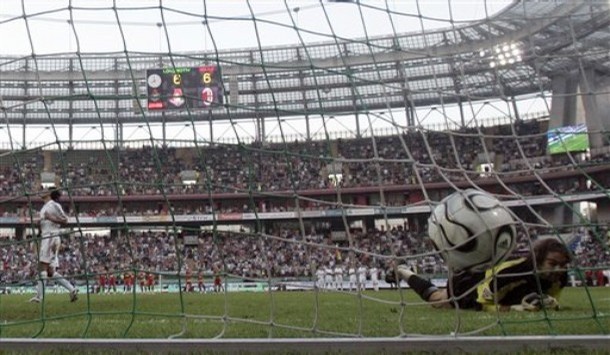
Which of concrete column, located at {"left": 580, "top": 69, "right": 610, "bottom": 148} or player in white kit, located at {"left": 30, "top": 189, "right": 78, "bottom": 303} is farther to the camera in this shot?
player in white kit, located at {"left": 30, "top": 189, "right": 78, "bottom": 303}

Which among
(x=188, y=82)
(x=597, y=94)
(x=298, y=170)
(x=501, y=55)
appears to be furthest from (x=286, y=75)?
(x=597, y=94)

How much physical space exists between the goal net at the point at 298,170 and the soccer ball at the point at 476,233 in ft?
0.73

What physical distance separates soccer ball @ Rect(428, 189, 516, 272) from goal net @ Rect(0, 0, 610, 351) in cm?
22

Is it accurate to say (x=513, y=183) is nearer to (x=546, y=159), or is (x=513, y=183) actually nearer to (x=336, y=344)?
(x=546, y=159)

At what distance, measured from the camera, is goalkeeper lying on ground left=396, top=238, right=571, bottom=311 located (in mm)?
5326

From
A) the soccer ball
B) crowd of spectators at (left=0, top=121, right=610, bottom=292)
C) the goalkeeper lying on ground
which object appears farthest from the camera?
crowd of spectators at (left=0, top=121, right=610, bottom=292)

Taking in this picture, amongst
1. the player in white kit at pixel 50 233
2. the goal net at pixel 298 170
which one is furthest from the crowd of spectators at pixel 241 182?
the player in white kit at pixel 50 233

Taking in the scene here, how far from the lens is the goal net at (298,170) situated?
15.1 ft

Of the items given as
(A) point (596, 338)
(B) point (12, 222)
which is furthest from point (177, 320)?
(B) point (12, 222)

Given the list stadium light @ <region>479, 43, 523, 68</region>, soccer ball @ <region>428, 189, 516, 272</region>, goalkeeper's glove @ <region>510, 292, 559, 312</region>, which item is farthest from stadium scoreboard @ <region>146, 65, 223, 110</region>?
soccer ball @ <region>428, 189, 516, 272</region>

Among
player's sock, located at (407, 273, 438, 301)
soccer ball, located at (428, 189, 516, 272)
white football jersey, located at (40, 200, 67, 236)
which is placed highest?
white football jersey, located at (40, 200, 67, 236)

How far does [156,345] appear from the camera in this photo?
3.22 m

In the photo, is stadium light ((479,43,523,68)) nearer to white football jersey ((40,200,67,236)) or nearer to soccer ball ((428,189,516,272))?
soccer ball ((428,189,516,272))

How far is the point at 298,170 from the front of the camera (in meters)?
25.5
